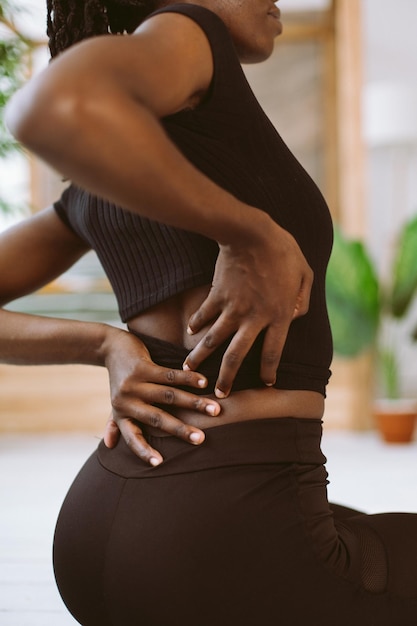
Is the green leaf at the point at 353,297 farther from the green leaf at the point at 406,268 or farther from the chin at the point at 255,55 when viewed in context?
the chin at the point at 255,55

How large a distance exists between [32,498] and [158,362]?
2258mm

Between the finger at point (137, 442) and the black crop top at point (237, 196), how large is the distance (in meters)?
0.10

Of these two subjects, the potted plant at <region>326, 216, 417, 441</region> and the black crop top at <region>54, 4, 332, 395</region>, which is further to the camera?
the potted plant at <region>326, 216, 417, 441</region>

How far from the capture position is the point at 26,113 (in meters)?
0.65

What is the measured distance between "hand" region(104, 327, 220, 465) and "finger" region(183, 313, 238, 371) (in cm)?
2

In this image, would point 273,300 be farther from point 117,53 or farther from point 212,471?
point 117,53

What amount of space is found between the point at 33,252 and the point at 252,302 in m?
0.49

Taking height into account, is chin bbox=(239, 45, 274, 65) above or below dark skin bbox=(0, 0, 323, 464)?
above

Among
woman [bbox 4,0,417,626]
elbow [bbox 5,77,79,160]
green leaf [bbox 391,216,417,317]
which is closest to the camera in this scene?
elbow [bbox 5,77,79,160]

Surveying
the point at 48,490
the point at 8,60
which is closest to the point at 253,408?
the point at 48,490

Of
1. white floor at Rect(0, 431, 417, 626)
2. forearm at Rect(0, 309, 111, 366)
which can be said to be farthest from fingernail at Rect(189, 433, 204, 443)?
white floor at Rect(0, 431, 417, 626)

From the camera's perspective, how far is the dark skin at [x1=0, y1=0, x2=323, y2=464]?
0.66m

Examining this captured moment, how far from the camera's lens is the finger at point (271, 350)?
0.85 metres

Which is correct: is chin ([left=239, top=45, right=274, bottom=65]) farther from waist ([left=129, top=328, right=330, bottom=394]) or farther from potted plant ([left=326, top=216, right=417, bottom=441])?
potted plant ([left=326, top=216, right=417, bottom=441])
